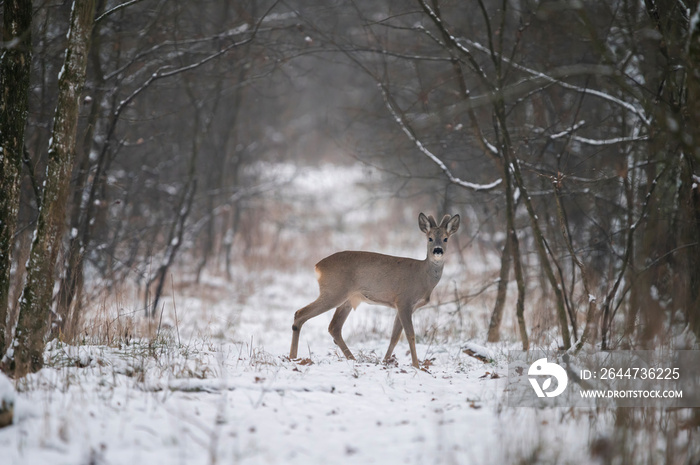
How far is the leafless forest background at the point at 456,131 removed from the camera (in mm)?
5172

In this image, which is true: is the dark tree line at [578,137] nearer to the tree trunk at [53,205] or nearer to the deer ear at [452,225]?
the deer ear at [452,225]

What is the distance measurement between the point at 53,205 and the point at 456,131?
238 inches

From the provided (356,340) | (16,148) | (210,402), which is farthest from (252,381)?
(356,340)

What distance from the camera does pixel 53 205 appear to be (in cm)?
506

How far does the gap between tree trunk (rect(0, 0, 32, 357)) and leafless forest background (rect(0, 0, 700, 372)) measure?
1cm

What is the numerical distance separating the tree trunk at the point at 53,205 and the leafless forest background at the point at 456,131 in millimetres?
16

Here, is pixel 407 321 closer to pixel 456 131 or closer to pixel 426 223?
pixel 426 223

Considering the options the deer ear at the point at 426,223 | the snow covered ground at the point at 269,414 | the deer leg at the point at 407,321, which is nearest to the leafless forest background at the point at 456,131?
the snow covered ground at the point at 269,414

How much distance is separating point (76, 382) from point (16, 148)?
2017 mm

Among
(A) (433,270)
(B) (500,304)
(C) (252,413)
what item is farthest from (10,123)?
(B) (500,304)

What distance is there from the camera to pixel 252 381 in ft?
16.8

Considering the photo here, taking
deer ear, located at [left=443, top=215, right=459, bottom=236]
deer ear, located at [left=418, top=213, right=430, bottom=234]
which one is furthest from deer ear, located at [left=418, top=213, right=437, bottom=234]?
deer ear, located at [left=443, top=215, right=459, bottom=236]

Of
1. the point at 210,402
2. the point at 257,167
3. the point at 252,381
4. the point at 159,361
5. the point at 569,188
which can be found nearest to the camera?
the point at 210,402

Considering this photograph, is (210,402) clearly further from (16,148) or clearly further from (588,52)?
(588,52)
